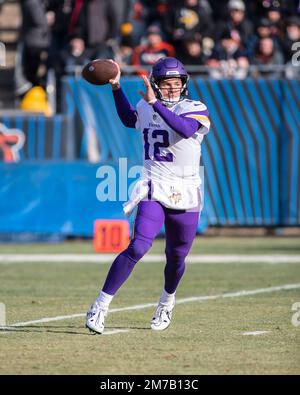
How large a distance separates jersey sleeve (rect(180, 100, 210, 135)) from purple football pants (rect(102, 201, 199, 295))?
622 millimetres

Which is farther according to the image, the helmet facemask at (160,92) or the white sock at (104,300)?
the helmet facemask at (160,92)

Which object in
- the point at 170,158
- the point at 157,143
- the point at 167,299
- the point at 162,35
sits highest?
the point at 162,35

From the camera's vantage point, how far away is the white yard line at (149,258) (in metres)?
13.3

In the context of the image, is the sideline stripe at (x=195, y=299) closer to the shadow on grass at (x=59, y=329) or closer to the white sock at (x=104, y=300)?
the shadow on grass at (x=59, y=329)

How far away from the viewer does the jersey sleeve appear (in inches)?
299

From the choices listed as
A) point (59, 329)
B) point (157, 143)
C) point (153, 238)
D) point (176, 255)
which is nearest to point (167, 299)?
point (176, 255)

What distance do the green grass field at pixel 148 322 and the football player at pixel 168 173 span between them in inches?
22.8

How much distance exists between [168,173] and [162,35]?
10.5m

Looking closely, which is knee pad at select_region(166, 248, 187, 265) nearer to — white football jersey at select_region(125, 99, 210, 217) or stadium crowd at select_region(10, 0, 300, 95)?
white football jersey at select_region(125, 99, 210, 217)

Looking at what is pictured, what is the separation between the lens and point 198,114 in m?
7.61

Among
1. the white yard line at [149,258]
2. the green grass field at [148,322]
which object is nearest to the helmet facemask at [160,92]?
the green grass field at [148,322]

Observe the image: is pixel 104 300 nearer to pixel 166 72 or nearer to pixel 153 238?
pixel 153 238

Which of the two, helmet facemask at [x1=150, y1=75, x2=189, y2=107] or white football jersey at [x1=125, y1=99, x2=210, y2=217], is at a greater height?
helmet facemask at [x1=150, y1=75, x2=189, y2=107]

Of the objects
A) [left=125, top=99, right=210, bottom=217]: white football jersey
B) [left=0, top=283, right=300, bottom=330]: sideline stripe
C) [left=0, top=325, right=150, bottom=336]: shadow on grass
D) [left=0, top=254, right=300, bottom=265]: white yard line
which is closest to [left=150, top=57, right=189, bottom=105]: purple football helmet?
[left=125, top=99, right=210, bottom=217]: white football jersey
